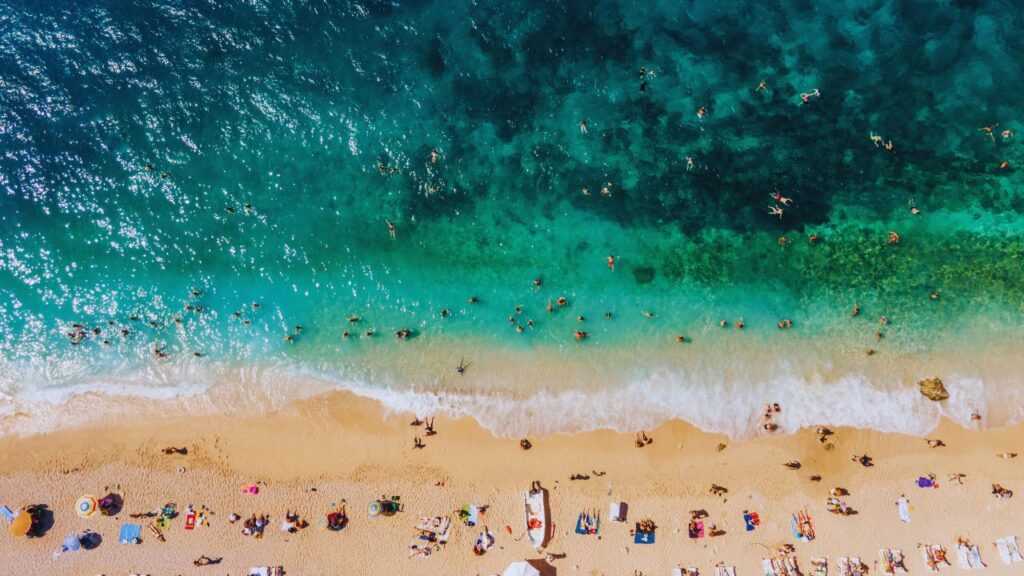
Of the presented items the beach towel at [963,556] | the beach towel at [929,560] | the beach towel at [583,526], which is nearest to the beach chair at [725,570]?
the beach towel at [583,526]

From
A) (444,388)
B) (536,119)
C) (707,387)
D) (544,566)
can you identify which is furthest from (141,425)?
(707,387)

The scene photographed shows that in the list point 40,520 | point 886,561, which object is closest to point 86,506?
point 40,520

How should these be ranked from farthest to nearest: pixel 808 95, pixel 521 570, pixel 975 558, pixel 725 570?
1. pixel 808 95
2. pixel 725 570
3. pixel 521 570
4. pixel 975 558

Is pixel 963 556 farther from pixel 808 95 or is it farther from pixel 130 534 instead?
pixel 130 534

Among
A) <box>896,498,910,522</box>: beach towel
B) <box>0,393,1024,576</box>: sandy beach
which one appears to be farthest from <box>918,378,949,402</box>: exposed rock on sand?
<box>896,498,910,522</box>: beach towel

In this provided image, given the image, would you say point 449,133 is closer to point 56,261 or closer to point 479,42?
point 479,42

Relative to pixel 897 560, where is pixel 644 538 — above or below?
above

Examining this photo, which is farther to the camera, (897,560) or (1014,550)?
(897,560)

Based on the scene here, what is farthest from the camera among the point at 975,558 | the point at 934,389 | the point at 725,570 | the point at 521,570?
the point at 934,389

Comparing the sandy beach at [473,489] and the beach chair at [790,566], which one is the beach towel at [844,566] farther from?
the beach chair at [790,566]
